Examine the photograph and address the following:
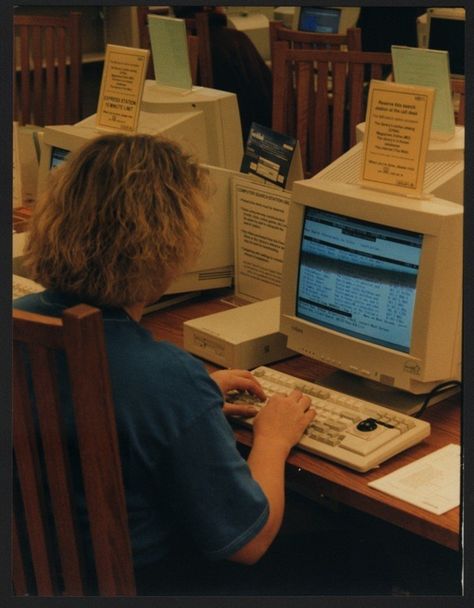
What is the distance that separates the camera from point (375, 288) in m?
1.69

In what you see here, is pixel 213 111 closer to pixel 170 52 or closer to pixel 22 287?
pixel 170 52

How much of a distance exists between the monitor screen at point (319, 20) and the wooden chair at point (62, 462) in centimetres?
437

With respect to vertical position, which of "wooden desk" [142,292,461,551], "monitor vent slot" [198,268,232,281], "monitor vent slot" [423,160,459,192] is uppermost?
"monitor vent slot" [423,160,459,192]

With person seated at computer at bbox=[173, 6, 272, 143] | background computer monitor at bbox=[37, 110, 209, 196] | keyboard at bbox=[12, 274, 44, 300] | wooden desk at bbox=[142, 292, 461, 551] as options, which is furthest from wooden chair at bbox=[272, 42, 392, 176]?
wooden desk at bbox=[142, 292, 461, 551]

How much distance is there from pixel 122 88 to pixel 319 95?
1.24 meters

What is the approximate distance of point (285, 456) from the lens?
1.53 metres

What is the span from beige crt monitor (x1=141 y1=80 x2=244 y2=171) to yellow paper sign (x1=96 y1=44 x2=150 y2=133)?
0.63ft

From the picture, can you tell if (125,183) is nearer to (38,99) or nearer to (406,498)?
(406,498)

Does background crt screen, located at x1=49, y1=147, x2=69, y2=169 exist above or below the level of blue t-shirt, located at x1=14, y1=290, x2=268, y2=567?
above

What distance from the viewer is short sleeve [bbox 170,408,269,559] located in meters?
1.31

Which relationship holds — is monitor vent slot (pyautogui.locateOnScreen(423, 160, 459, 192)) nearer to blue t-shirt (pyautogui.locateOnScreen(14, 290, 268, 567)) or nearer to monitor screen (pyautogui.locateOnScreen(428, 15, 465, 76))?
blue t-shirt (pyautogui.locateOnScreen(14, 290, 268, 567))

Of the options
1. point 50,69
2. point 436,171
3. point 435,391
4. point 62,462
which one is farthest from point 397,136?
point 50,69

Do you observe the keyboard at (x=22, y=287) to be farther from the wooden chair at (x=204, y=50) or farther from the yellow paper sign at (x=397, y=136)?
the wooden chair at (x=204, y=50)

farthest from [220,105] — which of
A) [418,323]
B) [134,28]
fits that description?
[134,28]
